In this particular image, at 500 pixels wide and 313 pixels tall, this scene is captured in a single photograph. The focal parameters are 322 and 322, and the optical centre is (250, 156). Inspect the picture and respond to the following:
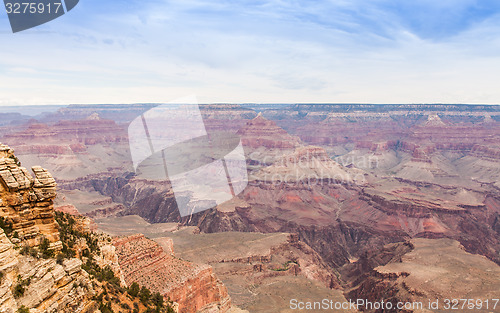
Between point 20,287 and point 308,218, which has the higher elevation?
point 20,287

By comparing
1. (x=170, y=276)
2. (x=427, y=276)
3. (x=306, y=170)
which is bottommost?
(x=427, y=276)

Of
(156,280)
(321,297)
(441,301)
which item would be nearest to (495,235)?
(441,301)

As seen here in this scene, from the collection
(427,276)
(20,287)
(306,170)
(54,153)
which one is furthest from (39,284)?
(54,153)

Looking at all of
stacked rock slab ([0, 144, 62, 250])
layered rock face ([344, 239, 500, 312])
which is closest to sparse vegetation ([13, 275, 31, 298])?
stacked rock slab ([0, 144, 62, 250])

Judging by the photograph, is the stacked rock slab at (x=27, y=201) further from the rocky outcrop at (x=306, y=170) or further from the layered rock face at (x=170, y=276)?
the rocky outcrop at (x=306, y=170)

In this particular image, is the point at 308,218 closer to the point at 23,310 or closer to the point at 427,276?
the point at 427,276

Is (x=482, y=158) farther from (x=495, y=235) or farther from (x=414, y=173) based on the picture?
(x=495, y=235)

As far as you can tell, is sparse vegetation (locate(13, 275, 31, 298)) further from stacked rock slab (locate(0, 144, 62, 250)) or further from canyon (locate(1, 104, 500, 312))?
canyon (locate(1, 104, 500, 312))
